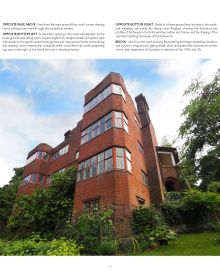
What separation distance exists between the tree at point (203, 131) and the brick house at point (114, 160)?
343 centimetres

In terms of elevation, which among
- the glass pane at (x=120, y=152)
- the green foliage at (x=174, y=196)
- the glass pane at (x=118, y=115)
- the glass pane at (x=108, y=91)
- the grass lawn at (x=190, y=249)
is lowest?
the grass lawn at (x=190, y=249)

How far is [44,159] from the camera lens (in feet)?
84.9

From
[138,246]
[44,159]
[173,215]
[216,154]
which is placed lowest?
[138,246]

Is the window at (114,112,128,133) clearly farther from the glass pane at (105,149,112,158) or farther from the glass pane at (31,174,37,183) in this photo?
the glass pane at (31,174,37,183)

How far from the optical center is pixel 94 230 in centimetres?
993

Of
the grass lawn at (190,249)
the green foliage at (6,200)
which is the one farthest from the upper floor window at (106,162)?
the green foliage at (6,200)

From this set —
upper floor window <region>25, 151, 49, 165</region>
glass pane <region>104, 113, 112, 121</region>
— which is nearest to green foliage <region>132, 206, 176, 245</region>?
glass pane <region>104, 113, 112, 121</region>

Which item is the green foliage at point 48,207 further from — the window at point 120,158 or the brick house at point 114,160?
the window at point 120,158

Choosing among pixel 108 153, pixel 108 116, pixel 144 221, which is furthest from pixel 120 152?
pixel 144 221

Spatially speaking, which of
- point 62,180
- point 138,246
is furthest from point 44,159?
point 138,246

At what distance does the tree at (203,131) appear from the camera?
52.7ft

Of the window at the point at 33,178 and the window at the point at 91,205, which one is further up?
the window at the point at 33,178
